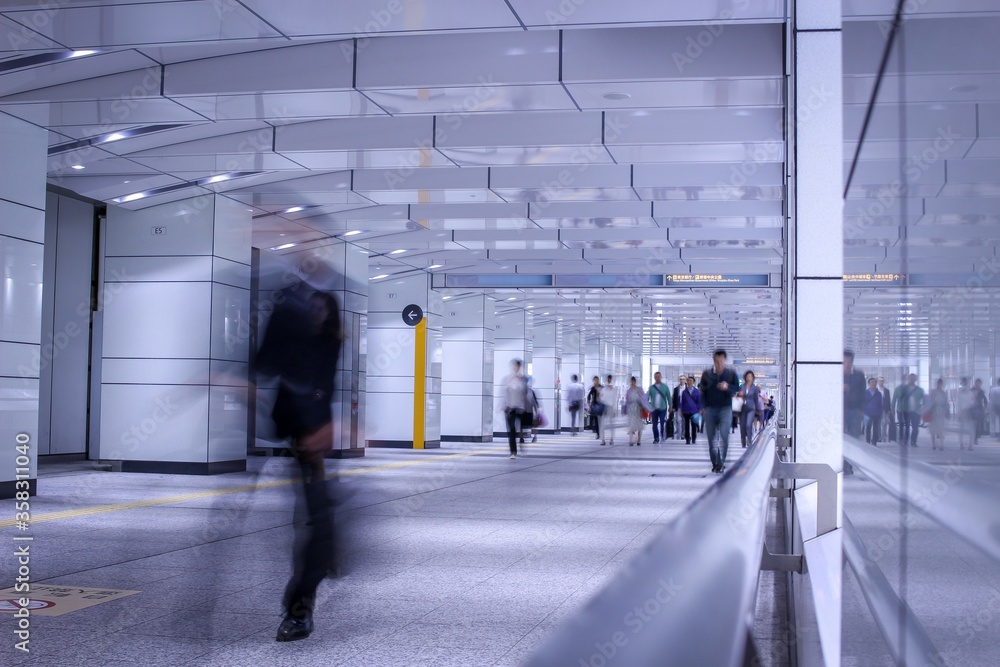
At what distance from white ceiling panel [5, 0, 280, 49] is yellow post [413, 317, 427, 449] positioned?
17347 mm

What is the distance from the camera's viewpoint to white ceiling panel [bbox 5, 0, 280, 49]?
9.02m

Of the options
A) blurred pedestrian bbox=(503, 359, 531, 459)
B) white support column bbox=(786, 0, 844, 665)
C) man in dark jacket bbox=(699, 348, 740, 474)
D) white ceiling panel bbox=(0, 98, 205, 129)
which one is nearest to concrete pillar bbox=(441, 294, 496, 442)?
blurred pedestrian bbox=(503, 359, 531, 459)

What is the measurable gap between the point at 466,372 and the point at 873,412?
93.2 feet

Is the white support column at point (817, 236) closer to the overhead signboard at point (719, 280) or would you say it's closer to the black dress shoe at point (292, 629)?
the black dress shoe at point (292, 629)

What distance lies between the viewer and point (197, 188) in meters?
15.9

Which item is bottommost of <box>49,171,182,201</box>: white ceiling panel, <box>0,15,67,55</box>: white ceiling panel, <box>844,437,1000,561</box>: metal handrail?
<box>844,437,1000,561</box>: metal handrail

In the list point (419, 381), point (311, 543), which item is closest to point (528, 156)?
point (311, 543)

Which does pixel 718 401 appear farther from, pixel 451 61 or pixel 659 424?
pixel 659 424

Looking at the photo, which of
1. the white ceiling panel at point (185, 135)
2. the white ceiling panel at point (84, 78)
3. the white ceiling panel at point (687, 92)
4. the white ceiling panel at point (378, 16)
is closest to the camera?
the white ceiling panel at point (378, 16)

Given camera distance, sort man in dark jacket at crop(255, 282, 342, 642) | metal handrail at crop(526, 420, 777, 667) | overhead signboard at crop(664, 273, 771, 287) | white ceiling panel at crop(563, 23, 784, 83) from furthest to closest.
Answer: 1. overhead signboard at crop(664, 273, 771, 287)
2. white ceiling panel at crop(563, 23, 784, 83)
3. man in dark jacket at crop(255, 282, 342, 642)
4. metal handrail at crop(526, 420, 777, 667)

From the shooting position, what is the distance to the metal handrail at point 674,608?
0.63m

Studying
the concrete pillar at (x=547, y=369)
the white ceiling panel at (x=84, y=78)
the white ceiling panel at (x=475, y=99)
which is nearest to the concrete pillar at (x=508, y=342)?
the concrete pillar at (x=547, y=369)

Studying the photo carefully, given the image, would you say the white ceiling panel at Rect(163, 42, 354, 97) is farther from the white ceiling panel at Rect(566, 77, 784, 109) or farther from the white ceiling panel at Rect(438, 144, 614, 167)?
the white ceiling panel at Rect(438, 144, 614, 167)

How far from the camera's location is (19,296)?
1165 centimetres
